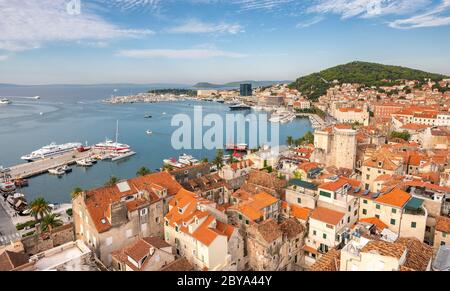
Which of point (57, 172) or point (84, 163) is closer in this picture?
point (57, 172)

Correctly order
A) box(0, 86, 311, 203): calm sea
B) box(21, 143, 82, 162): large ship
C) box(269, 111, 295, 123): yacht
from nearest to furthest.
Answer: box(0, 86, 311, 203): calm sea
box(21, 143, 82, 162): large ship
box(269, 111, 295, 123): yacht

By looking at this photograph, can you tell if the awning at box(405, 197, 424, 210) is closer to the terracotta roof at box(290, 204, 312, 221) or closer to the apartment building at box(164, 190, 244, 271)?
the terracotta roof at box(290, 204, 312, 221)

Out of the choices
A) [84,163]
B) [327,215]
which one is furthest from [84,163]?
[327,215]

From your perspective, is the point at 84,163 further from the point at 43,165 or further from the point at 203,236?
the point at 203,236

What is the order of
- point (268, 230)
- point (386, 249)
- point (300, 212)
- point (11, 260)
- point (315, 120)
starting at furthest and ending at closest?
point (315, 120) → point (300, 212) → point (268, 230) → point (11, 260) → point (386, 249)

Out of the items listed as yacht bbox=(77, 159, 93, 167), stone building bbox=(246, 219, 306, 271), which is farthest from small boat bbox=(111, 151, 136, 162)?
stone building bbox=(246, 219, 306, 271)

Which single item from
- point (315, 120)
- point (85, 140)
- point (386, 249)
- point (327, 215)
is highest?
point (386, 249)
